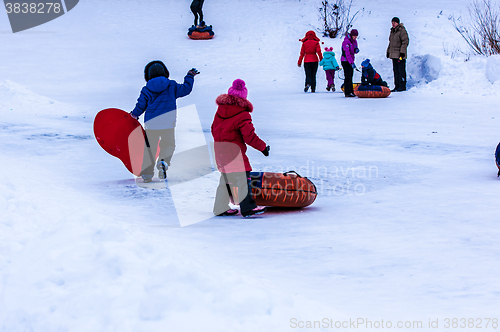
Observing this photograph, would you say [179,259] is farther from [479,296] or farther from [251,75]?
[251,75]

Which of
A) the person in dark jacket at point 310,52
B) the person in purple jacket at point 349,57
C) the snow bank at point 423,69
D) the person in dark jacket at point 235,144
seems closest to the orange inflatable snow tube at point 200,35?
the person in dark jacket at point 310,52

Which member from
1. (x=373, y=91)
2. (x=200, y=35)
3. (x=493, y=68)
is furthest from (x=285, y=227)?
(x=200, y=35)

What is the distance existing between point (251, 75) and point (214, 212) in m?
12.3

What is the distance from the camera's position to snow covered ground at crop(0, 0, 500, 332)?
2.47 metres

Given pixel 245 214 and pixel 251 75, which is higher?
pixel 251 75

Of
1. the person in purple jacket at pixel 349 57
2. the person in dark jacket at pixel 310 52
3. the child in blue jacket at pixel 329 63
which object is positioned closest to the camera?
the person in purple jacket at pixel 349 57

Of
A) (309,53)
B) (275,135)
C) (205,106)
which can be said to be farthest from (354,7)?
(275,135)

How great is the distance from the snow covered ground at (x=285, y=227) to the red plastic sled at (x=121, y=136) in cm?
31

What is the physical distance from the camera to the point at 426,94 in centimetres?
1238

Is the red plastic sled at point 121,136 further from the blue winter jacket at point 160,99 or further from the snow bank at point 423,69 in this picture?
the snow bank at point 423,69

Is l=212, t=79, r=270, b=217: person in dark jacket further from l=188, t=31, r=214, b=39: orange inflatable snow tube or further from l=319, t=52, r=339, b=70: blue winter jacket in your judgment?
l=188, t=31, r=214, b=39: orange inflatable snow tube

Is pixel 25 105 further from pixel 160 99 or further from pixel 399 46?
pixel 399 46

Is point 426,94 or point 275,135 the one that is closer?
point 275,135

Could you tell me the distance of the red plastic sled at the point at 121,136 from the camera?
5664mm
